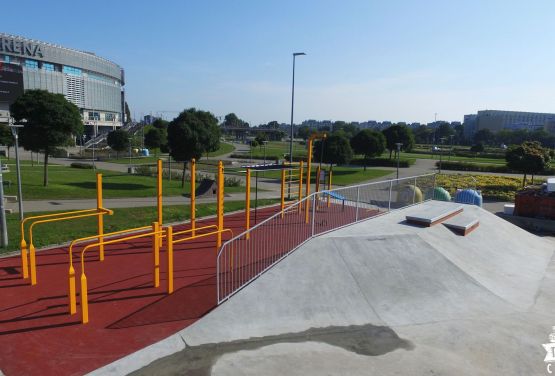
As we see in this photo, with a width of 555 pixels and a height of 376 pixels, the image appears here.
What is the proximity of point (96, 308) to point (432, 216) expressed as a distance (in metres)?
10.6

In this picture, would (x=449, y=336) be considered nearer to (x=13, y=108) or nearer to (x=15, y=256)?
(x=15, y=256)

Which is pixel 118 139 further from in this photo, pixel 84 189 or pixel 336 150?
pixel 84 189

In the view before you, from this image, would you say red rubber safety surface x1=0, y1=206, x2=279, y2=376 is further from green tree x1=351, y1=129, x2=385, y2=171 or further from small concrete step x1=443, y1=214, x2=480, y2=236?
green tree x1=351, y1=129, x2=385, y2=171

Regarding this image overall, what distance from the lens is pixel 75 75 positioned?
9569cm

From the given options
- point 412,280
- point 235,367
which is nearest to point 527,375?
→ point 412,280

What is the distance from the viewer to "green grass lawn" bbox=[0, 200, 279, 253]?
11.6m

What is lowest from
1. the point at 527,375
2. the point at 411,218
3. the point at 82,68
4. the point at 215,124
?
the point at 527,375

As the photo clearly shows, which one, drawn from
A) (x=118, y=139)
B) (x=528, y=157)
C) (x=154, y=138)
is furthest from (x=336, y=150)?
(x=118, y=139)

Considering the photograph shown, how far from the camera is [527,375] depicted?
6.16m

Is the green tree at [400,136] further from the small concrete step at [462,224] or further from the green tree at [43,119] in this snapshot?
the green tree at [43,119]

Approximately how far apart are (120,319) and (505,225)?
15434 mm

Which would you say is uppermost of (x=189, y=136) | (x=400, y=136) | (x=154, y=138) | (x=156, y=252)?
(x=400, y=136)

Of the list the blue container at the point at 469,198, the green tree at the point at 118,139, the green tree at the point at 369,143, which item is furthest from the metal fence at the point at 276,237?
the green tree at the point at 118,139

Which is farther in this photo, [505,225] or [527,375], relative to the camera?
[505,225]
